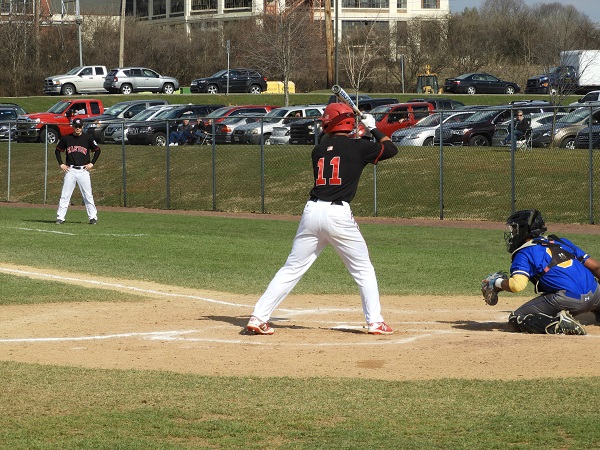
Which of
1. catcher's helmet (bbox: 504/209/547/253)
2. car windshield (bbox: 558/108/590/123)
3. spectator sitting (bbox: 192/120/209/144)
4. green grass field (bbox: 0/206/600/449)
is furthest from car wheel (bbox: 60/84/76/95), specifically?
catcher's helmet (bbox: 504/209/547/253)

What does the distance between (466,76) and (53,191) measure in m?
33.8

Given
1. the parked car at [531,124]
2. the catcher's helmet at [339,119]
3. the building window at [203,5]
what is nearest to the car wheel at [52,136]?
the parked car at [531,124]

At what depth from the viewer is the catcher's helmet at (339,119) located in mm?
9539

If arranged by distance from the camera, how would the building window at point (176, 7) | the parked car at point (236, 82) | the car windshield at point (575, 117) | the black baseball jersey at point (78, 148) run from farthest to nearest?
the building window at point (176, 7) < the parked car at point (236, 82) < the car windshield at point (575, 117) < the black baseball jersey at point (78, 148)

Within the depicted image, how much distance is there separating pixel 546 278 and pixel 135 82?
177 feet

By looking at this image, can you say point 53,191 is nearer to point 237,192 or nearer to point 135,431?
point 237,192

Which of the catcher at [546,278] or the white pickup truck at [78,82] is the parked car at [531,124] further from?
the white pickup truck at [78,82]

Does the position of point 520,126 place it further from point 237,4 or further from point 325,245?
point 237,4

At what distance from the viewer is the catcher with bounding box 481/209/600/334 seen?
Result: 9531 mm

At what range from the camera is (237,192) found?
3017cm

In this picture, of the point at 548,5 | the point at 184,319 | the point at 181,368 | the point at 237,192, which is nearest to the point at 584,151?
the point at 237,192

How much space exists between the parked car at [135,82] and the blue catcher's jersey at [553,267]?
52.8 meters

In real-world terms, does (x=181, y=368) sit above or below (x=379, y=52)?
below

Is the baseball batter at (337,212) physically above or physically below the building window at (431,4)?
below
